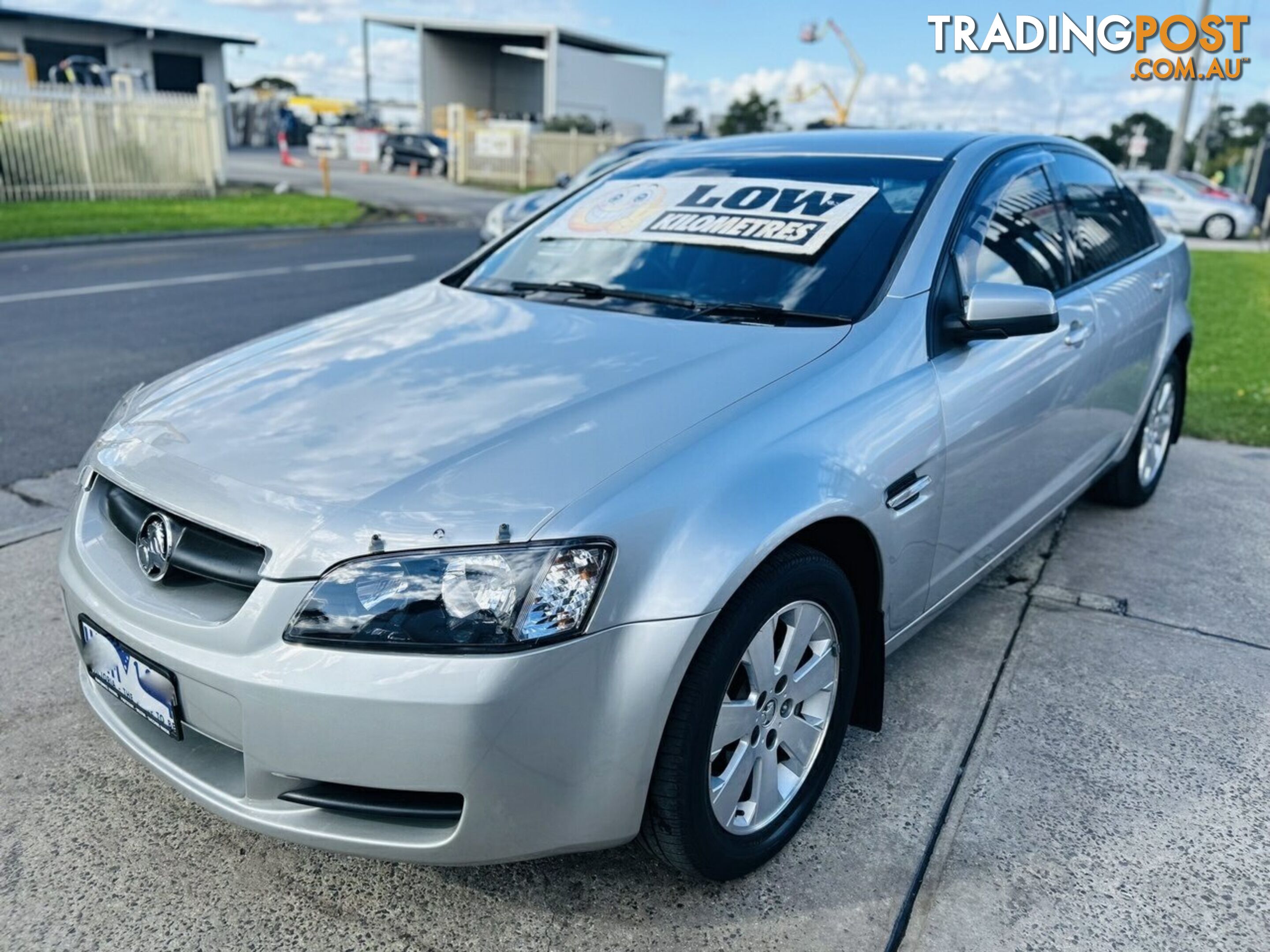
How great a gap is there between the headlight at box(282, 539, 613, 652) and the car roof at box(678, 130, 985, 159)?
6.78 ft

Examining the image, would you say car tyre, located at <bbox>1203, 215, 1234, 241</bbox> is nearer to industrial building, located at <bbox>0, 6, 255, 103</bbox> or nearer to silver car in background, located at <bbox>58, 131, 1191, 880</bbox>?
silver car in background, located at <bbox>58, 131, 1191, 880</bbox>

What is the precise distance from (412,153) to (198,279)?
89.9ft

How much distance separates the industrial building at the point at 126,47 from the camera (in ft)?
130

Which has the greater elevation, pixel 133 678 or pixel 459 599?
pixel 459 599

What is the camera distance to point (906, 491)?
2.52 metres

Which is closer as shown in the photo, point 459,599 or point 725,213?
point 459,599

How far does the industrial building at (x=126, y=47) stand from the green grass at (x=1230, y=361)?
1531 inches

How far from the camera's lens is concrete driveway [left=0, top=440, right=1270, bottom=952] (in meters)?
2.15

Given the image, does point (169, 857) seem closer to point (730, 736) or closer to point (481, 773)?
point (481, 773)

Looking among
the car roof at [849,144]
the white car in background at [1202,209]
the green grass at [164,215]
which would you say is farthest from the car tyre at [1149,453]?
the white car in background at [1202,209]

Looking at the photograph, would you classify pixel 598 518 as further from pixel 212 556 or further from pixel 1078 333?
pixel 1078 333

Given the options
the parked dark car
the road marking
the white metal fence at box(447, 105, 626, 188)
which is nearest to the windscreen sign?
the road marking

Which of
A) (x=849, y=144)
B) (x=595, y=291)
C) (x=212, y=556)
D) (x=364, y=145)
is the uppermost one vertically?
(x=849, y=144)

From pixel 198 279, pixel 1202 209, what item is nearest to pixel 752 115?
pixel 1202 209
